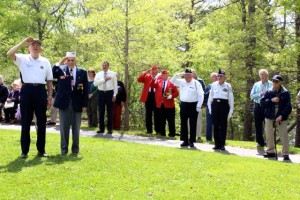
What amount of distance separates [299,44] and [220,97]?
5.11m

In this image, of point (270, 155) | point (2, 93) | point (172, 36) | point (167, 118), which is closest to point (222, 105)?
point (270, 155)

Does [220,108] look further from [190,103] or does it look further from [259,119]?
[259,119]

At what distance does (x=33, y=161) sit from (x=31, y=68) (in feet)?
5.85

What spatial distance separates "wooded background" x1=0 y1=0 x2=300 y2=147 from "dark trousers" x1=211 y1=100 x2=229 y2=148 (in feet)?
13.8

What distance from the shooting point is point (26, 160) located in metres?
7.85

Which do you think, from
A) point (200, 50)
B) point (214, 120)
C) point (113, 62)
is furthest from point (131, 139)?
point (200, 50)

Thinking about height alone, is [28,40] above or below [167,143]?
above

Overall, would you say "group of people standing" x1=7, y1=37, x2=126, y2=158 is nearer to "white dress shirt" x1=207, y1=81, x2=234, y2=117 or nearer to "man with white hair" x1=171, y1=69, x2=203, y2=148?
"man with white hair" x1=171, y1=69, x2=203, y2=148

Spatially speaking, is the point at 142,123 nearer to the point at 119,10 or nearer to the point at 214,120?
the point at 119,10

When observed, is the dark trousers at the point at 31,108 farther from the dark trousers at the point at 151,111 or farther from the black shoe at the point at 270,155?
the dark trousers at the point at 151,111

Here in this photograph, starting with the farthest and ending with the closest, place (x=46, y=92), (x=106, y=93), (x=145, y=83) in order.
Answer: (x=145, y=83)
(x=106, y=93)
(x=46, y=92)

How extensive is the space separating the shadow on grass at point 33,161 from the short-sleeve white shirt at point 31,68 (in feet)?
4.98

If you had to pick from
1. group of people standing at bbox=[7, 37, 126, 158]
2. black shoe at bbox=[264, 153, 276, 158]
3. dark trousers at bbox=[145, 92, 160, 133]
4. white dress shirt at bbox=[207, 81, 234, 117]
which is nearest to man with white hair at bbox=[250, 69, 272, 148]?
white dress shirt at bbox=[207, 81, 234, 117]

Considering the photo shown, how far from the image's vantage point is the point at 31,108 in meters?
8.04
